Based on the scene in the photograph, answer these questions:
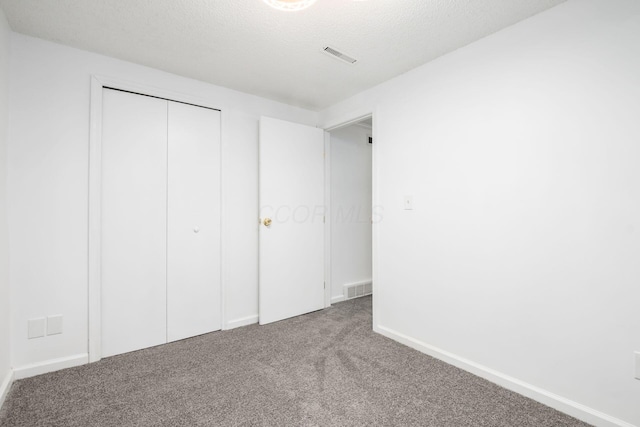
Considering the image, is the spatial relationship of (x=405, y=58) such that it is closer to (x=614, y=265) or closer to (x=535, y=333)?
(x=614, y=265)

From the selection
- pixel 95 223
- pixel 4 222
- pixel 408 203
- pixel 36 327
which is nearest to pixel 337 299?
pixel 408 203

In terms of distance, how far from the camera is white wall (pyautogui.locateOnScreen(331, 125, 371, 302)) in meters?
3.57

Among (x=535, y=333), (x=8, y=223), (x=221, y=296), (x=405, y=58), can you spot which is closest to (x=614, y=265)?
(x=535, y=333)

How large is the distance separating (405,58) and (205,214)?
2.14m

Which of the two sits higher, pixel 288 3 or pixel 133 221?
pixel 288 3

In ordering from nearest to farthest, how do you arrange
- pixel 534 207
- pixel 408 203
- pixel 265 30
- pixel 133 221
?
1. pixel 534 207
2. pixel 265 30
3. pixel 133 221
4. pixel 408 203

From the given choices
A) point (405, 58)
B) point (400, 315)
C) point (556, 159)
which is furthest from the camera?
point (400, 315)

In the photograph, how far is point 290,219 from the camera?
3.06 metres

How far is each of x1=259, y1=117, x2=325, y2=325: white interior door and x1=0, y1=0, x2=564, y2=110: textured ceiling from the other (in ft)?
2.40

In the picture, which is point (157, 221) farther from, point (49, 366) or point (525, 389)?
point (525, 389)

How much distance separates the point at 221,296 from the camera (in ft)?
8.98

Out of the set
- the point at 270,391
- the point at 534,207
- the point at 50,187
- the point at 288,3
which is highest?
the point at 288,3

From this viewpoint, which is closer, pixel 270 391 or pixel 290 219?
pixel 270 391

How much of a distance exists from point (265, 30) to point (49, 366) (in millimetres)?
2703
